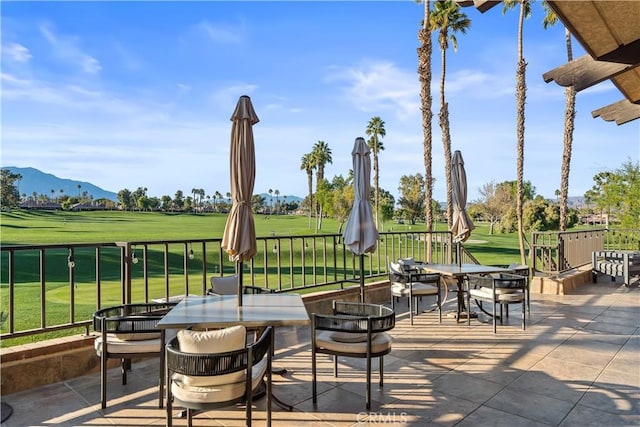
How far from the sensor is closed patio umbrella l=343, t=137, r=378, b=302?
4777mm

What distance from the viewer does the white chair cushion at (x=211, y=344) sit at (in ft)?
7.44

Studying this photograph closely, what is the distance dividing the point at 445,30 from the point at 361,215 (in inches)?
623

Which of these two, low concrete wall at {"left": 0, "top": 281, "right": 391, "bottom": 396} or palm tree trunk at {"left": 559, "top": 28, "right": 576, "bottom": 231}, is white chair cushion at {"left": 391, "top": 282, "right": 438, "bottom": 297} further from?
palm tree trunk at {"left": 559, "top": 28, "right": 576, "bottom": 231}

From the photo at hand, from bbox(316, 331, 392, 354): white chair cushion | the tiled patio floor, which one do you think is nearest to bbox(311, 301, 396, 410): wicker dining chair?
bbox(316, 331, 392, 354): white chair cushion

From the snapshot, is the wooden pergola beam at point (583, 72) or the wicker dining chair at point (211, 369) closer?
the wicker dining chair at point (211, 369)

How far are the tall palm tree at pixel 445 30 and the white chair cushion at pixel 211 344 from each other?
15091 millimetres

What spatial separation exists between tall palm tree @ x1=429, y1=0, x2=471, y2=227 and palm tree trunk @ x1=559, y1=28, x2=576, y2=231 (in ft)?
13.5

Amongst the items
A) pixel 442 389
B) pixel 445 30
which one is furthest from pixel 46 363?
pixel 445 30

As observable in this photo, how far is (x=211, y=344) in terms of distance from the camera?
7.44ft

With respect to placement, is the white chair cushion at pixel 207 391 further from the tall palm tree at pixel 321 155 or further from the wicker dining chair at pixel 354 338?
the tall palm tree at pixel 321 155

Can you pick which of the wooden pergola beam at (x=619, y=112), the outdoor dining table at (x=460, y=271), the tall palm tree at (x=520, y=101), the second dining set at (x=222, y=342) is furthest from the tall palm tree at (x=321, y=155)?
the second dining set at (x=222, y=342)

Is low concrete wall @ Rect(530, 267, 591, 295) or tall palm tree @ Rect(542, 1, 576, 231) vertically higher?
tall palm tree @ Rect(542, 1, 576, 231)

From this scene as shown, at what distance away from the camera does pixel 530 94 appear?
1627 centimetres
